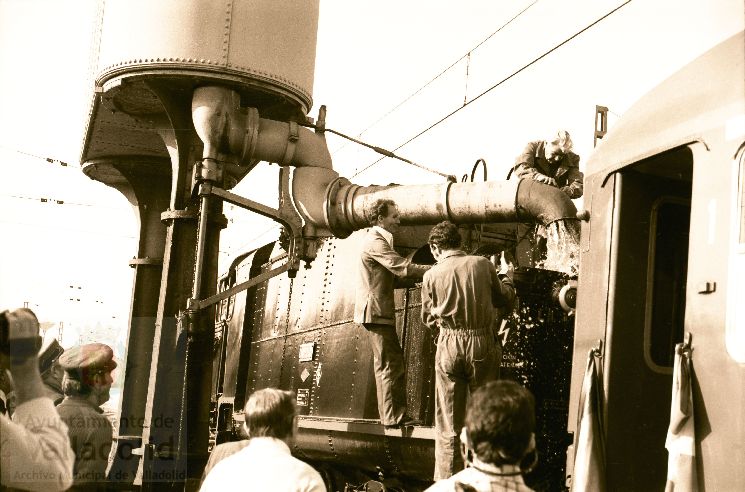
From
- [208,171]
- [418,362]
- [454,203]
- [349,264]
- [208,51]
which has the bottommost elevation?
[418,362]

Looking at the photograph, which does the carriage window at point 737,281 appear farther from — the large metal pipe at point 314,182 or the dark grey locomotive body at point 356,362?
the large metal pipe at point 314,182

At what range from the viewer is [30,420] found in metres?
3.54

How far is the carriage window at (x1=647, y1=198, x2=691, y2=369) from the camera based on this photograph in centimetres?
617

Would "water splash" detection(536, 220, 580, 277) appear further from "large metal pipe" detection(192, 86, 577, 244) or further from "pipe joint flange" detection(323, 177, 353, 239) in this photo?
"pipe joint flange" detection(323, 177, 353, 239)

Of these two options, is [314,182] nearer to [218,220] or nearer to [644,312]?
[218,220]

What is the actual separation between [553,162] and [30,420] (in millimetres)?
7154

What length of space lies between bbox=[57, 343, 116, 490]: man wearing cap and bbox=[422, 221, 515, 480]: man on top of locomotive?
125 inches

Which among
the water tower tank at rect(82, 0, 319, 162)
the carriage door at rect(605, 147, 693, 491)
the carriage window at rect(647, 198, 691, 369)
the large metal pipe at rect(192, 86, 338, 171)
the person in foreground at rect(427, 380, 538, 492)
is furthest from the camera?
the water tower tank at rect(82, 0, 319, 162)

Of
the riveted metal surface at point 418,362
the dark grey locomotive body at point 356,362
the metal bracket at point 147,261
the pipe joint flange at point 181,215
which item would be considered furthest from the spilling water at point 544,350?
the metal bracket at point 147,261

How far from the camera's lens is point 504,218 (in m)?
9.63

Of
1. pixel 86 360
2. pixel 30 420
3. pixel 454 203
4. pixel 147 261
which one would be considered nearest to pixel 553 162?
pixel 454 203

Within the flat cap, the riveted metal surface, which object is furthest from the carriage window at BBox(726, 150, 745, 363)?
the riveted metal surface

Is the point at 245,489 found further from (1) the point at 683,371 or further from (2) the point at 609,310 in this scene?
(2) the point at 609,310

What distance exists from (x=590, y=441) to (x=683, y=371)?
99cm
